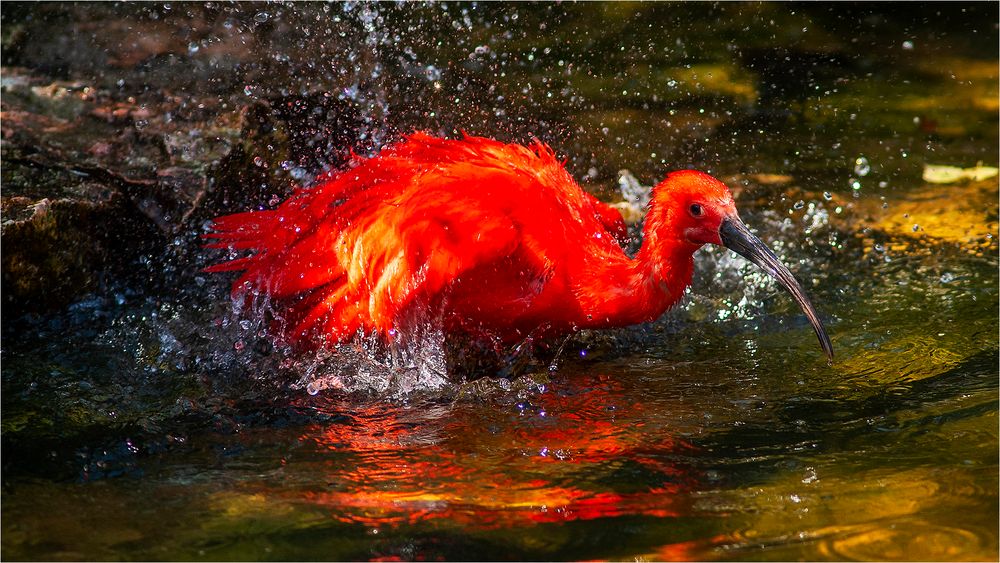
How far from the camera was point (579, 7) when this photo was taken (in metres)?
6.17

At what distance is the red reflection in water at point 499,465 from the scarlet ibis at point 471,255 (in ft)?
1.51

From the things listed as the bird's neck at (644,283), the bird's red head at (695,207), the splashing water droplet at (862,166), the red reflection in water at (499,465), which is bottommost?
the red reflection in water at (499,465)

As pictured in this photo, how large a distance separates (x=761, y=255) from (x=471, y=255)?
3.83 feet

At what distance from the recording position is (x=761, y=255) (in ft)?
13.9

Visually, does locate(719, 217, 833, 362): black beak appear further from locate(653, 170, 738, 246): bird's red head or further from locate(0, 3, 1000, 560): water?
locate(0, 3, 1000, 560): water

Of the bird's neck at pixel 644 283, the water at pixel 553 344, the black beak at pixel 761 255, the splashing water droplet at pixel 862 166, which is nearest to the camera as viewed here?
the water at pixel 553 344

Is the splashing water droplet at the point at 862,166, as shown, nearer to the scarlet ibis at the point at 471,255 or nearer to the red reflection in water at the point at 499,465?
the scarlet ibis at the point at 471,255

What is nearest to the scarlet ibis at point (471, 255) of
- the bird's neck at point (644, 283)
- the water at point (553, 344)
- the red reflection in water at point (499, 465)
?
the bird's neck at point (644, 283)

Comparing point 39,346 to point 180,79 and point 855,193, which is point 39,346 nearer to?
point 180,79

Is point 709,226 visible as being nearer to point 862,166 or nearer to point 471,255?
point 471,255

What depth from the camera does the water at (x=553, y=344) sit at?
3.09 meters

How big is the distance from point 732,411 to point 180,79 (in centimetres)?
382

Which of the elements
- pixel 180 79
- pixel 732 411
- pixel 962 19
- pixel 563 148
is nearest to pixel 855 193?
pixel 962 19

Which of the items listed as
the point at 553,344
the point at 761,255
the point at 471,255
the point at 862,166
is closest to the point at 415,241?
the point at 471,255
